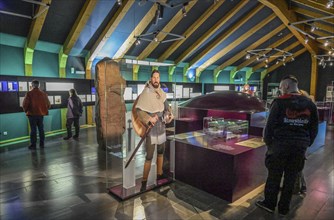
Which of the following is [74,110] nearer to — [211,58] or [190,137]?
[190,137]

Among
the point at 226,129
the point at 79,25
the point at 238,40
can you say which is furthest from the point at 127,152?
the point at 238,40

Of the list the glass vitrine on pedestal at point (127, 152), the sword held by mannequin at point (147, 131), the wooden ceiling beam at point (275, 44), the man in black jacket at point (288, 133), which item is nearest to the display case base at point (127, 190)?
the glass vitrine on pedestal at point (127, 152)

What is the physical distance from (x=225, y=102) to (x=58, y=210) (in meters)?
3.29

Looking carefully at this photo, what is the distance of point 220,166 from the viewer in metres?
3.04

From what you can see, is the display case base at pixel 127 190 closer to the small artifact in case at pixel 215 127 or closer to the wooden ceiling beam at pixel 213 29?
the small artifact in case at pixel 215 127

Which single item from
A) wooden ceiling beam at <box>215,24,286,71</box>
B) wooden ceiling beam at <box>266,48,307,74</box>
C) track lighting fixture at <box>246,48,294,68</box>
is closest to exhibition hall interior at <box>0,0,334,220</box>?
wooden ceiling beam at <box>215,24,286,71</box>

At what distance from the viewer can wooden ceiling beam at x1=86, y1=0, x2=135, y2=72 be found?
631cm

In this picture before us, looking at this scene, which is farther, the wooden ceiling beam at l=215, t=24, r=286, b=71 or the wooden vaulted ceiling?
the wooden ceiling beam at l=215, t=24, r=286, b=71

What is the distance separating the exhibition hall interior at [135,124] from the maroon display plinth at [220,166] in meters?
0.02

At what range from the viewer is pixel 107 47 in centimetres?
847

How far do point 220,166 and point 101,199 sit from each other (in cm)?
171

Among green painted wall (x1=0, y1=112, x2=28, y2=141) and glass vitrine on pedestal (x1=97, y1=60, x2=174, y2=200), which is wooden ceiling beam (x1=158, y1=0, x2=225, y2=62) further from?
green painted wall (x1=0, y1=112, x2=28, y2=141)

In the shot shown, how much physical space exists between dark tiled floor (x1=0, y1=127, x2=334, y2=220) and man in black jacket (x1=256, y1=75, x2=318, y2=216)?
51 cm

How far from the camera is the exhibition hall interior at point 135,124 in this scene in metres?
2.99
